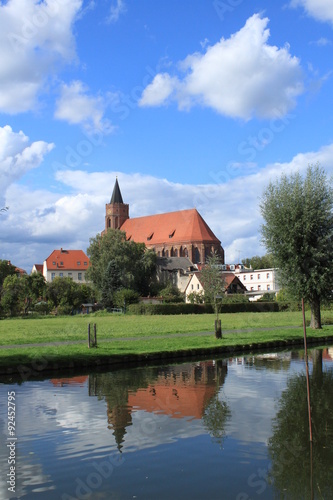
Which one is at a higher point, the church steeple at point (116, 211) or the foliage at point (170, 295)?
the church steeple at point (116, 211)

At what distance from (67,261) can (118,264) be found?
2380 inches

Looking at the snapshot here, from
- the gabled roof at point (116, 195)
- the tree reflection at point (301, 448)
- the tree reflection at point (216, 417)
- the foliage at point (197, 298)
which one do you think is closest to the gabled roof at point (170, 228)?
the gabled roof at point (116, 195)

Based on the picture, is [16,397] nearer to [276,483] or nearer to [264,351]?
[276,483]

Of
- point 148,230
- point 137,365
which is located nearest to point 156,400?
point 137,365

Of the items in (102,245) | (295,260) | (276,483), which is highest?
(102,245)

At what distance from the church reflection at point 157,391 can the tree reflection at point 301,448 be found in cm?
179

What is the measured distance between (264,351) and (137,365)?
7.65 metres

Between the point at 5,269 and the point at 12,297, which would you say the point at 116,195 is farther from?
the point at 12,297

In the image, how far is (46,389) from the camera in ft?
46.1

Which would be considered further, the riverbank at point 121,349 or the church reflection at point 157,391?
the riverbank at point 121,349

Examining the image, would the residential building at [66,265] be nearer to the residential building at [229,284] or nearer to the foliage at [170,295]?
the residential building at [229,284]

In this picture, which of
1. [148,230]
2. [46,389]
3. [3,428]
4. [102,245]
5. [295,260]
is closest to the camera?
[3,428]

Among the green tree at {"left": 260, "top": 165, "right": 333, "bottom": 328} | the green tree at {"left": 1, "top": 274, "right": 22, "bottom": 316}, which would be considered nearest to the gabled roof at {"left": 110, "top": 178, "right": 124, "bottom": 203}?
the green tree at {"left": 1, "top": 274, "right": 22, "bottom": 316}

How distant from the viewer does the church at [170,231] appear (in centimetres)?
12112
